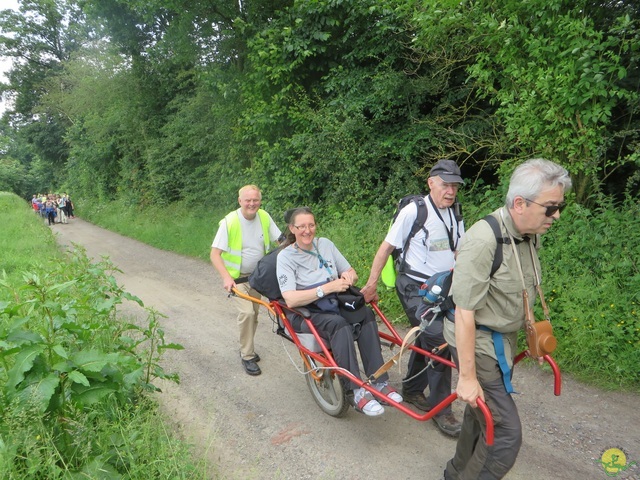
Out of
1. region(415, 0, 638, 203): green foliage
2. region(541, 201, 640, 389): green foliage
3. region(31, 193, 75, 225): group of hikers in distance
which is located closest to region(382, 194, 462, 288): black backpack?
region(541, 201, 640, 389): green foliage

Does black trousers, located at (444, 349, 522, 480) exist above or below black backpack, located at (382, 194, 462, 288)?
below

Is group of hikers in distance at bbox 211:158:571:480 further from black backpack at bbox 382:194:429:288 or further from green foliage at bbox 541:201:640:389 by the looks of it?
green foliage at bbox 541:201:640:389

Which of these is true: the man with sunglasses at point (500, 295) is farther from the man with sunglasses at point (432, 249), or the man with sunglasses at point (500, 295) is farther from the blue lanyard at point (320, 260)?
the blue lanyard at point (320, 260)

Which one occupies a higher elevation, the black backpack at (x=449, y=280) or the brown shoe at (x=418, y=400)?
the black backpack at (x=449, y=280)

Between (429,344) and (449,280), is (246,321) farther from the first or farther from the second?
(449,280)

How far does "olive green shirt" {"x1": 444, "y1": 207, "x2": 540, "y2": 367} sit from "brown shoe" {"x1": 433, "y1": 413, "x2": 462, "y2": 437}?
1273 millimetres

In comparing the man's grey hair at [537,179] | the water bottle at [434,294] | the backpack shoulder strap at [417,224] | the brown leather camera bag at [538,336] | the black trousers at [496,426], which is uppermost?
the man's grey hair at [537,179]

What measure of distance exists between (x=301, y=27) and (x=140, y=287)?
6311 millimetres

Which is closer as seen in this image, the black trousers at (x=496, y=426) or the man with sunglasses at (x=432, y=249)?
the black trousers at (x=496, y=426)

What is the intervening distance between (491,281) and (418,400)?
194 centimetres

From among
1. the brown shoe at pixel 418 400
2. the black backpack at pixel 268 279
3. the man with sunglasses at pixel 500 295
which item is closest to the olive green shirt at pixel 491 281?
the man with sunglasses at pixel 500 295

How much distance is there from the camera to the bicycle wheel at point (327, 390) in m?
3.50

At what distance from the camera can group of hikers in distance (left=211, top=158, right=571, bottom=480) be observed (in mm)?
2195
